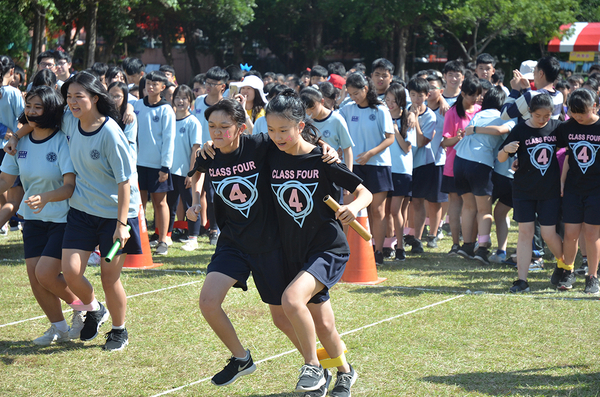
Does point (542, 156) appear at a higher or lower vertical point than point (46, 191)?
higher

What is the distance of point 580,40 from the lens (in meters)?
31.3

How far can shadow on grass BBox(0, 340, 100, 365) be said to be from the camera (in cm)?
476

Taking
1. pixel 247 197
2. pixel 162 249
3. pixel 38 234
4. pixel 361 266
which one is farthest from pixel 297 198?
pixel 162 249

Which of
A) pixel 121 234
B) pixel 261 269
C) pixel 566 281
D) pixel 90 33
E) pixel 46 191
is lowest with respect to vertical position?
pixel 566 281

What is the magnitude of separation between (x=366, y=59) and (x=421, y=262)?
39.0 m

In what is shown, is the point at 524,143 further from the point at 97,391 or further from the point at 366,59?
the point at 366,59

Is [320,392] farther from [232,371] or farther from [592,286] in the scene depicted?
[592,286]

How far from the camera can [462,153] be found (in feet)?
26.2

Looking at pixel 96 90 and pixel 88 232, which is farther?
pixel 88 232

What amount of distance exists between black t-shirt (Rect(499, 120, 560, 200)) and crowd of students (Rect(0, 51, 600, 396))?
0.01 metres

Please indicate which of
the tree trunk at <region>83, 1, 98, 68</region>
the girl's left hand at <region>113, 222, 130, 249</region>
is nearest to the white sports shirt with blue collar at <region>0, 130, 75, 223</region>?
the girl's left hand at <region>113, 222, 130, 249</region>

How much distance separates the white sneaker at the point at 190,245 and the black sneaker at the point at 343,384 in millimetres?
4930

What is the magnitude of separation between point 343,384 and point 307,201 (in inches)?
43.0

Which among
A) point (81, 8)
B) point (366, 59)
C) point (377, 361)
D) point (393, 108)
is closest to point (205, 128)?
point (393, 108)
